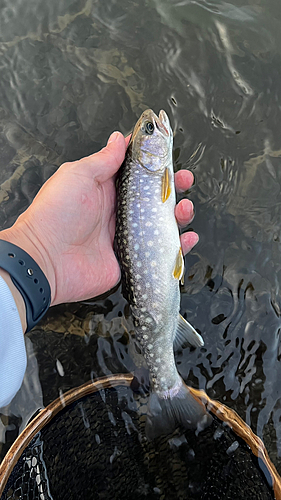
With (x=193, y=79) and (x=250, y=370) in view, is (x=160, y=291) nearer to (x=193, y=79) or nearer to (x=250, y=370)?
(x=250, y=370)

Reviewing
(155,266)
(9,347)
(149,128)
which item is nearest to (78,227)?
(155,266)

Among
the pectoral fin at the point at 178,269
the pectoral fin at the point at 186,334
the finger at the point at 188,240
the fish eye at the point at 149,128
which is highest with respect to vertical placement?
the fish eye at the point at 149,128

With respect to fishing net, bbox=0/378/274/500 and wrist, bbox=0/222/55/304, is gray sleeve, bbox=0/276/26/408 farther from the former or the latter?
fishing net, bbox=0/378/274/500

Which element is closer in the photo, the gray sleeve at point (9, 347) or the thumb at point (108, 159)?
the gray sleeve at point (9, 347)

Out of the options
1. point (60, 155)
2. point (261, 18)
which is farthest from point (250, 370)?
point (261, 18)

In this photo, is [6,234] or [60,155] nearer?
[6,234]

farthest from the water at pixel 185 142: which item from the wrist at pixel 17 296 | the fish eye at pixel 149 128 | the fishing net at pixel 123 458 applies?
the wrist at pixel 17 296

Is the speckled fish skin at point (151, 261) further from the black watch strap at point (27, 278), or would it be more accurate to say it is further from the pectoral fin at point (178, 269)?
the black watch strap at point (27, 278)
